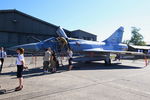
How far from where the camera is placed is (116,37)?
2198cm

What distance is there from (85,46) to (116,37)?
7.43 meters

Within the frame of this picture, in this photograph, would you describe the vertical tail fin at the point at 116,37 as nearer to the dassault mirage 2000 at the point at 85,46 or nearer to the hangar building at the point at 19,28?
the dassault mirage 2000 at the point at 85,46

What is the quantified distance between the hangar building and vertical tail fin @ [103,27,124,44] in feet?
59.7

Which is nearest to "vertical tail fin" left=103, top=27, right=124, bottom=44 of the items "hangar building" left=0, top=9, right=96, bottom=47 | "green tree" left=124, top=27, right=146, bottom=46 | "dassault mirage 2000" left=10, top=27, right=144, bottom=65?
"dassault mirage 2000" left=10, top=27, right=144, bottom=65

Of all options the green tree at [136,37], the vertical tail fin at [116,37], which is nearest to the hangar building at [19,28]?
the vertical tail fin at [116,37]

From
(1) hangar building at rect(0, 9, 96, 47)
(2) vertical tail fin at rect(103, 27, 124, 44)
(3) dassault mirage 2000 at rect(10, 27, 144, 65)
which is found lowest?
(3) dassault mirage 2000 at rect(10, 27, 144, 65)

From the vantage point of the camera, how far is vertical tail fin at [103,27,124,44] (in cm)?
2090

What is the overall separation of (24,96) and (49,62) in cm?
591

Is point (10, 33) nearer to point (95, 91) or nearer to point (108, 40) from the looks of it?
point (108, 40)

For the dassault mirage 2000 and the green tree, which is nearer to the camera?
the dassault mirage 2000

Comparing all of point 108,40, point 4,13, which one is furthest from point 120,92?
point 4,13

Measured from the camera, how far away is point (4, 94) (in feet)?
19.0

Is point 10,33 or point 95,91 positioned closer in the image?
point 95,91

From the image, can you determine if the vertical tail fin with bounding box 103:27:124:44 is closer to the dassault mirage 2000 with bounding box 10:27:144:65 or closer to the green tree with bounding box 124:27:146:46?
the dassault mirage 2000 with bounding box 10:27:144:65
